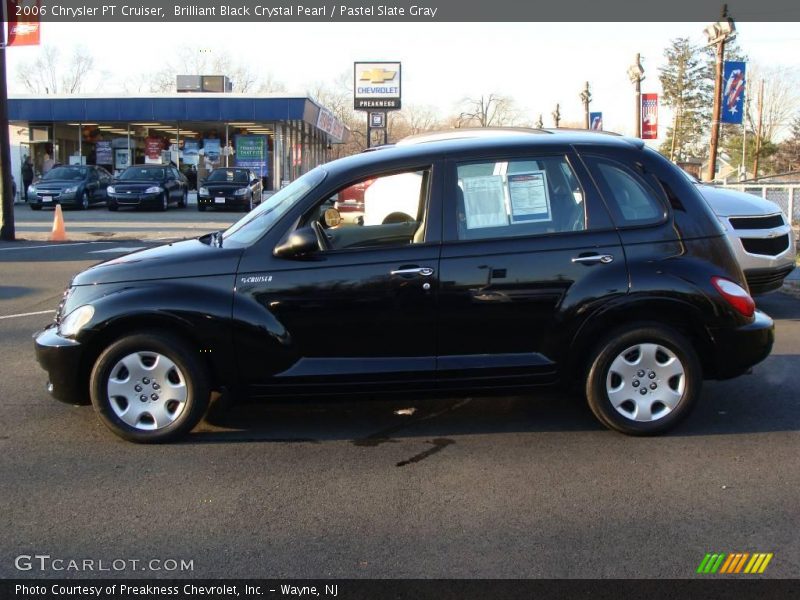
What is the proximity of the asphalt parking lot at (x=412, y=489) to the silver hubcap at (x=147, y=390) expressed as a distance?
198mm

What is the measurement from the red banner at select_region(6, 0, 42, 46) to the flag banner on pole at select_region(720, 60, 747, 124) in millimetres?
16955

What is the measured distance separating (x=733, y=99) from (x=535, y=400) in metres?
18.5

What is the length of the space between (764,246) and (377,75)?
4375cm

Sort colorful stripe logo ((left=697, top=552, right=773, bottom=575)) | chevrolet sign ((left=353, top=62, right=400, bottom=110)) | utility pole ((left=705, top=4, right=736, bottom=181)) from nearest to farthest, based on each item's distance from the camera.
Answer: colorful stripe logo ((left=697, top=552, right=773, bottom=575)) < utility pole ((left=705, top=4, right=736, bottom=181)) < chevrolet sign ((left=353, top=62, right=400, bottom=110))

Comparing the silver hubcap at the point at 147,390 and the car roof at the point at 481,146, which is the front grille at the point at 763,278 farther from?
the silver hubcap at the point at 147,390

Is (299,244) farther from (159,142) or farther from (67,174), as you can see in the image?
(159,142)

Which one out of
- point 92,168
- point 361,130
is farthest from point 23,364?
point 361,130

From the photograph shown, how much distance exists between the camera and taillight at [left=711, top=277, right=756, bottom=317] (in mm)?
5012

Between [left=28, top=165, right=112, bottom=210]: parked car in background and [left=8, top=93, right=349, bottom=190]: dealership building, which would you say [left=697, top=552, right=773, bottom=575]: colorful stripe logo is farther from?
[left=8, top=93, right=349, bottom=190]: dealership building

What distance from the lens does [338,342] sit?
4.94 meters

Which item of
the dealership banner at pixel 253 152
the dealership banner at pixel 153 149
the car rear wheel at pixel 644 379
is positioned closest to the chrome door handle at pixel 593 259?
the car rear wheel at pixel 644 379

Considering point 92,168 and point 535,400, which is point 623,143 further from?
point 92,168

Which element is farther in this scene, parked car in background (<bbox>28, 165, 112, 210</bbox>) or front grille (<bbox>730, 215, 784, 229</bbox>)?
parked car in background (<bbox>28, 165, 112, 210</bbox>)

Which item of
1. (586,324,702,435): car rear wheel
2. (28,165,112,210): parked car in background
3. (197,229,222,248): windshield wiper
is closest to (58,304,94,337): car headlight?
(197,229,222,248): windshield wiper
